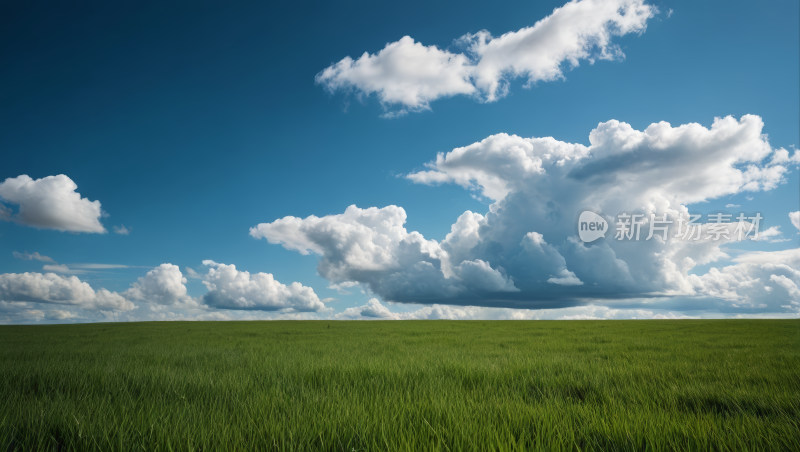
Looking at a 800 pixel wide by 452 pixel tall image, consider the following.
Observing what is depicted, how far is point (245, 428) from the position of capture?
10.2ft

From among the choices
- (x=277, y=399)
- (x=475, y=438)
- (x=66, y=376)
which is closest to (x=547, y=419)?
(x=475, y=438)

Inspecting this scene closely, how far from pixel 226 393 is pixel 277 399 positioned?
85 centimetres

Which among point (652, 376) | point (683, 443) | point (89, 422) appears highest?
point (89, 422)

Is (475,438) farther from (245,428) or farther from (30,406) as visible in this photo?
(30,406)

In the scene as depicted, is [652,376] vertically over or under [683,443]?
under

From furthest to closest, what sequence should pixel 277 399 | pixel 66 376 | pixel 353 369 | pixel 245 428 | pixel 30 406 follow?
pixel 353 369, pixel 66 376, pixel 277 399, pixel 30 406, pixel 245 428

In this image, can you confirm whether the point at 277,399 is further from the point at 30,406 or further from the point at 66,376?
the point at 66,376

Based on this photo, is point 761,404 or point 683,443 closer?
point 683,443

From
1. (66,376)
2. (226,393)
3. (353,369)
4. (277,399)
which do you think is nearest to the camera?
(277,399)

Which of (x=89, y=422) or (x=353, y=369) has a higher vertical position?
(x=89, y=422)

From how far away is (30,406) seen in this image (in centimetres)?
382

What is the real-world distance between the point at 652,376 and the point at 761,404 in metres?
1.96

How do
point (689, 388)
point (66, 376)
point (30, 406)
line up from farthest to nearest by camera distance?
point (66, 376) < point (689, 388) < point (30, 406)

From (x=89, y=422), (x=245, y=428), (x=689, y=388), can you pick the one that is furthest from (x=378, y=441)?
(x=689, y=388)
